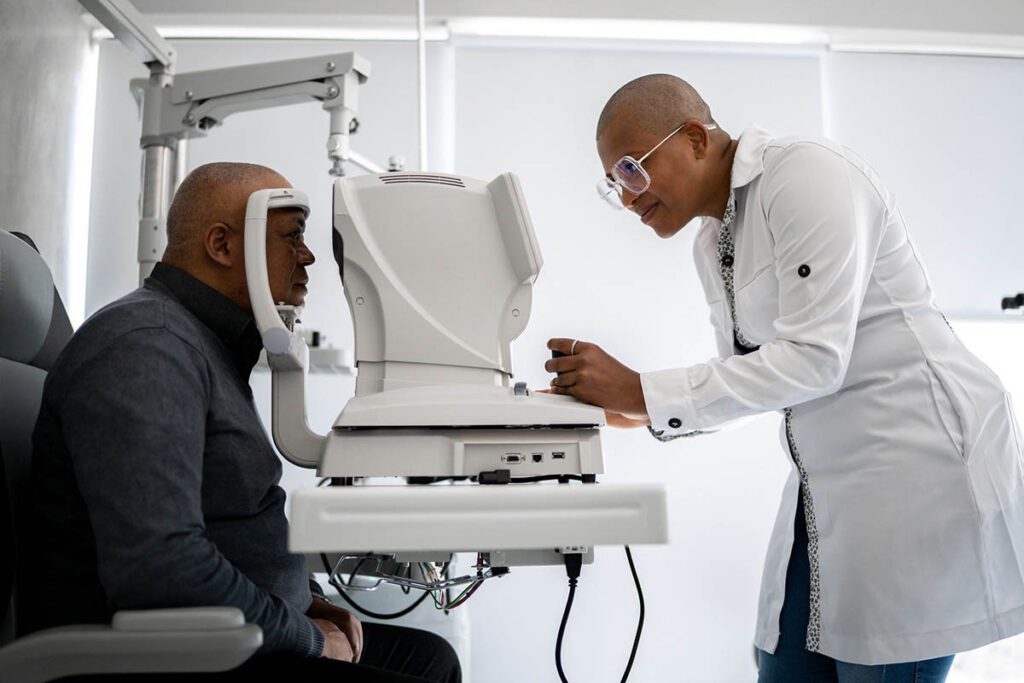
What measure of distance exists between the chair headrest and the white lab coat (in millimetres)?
880

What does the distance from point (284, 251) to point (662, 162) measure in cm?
66

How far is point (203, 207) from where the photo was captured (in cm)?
126

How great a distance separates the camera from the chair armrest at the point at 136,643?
2.91 ft

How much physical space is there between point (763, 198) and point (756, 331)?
0.23m

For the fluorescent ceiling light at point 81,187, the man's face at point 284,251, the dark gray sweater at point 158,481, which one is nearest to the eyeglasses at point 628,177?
the man's face at point 284,251

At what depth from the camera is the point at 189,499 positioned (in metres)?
0.96

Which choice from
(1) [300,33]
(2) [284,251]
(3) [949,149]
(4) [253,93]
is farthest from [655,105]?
(3) [949,149]

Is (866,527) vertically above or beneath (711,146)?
beneath

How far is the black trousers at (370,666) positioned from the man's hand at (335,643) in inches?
1.4

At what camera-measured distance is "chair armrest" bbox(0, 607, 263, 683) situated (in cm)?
89

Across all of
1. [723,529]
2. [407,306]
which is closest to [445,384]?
[407,306]

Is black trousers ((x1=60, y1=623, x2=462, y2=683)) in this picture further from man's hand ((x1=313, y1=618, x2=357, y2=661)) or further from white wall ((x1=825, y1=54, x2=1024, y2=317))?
white wall ((x1=825, y1=54, x2=1024, y2=317))

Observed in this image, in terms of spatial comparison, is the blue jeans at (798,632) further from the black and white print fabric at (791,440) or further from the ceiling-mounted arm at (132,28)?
the ceiling-mounted arm at (132,28)

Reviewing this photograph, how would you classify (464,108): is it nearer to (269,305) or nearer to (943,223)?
(943,223)
